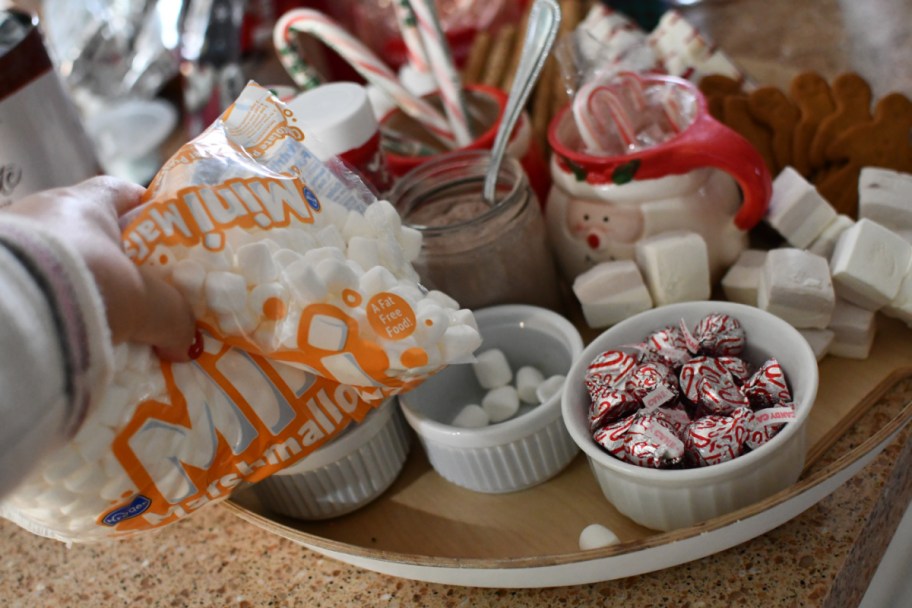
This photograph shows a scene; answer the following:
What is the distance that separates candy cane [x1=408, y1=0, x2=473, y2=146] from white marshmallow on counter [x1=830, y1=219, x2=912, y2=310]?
33 cm

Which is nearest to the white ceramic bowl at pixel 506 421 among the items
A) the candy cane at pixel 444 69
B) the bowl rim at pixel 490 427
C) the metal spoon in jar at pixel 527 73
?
the bowl rim at pixel 490 427

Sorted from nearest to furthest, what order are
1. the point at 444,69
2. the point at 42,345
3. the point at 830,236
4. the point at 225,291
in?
the point at 42,345 → the point at 225,291 → the point at 830,236 → the point at 444,69

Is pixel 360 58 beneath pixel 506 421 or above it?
above

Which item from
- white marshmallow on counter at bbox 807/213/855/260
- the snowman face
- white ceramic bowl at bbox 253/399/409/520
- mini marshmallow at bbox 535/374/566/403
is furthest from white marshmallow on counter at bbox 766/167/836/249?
white ceramic bowl at bbox 253/399/409/520

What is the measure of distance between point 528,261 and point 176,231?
0.98 ft

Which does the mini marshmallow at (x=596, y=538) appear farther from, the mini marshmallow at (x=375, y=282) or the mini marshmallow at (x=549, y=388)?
the mini marshmallow at (x=375, y=282)

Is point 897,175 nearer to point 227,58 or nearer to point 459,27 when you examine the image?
point 459,27

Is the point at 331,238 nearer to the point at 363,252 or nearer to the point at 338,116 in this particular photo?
the point at 363,252

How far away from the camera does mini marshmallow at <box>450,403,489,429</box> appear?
60 cm

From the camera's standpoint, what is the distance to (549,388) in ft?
1.99

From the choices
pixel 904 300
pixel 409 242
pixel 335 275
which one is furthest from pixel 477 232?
pixel 904 300

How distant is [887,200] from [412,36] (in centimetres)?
44

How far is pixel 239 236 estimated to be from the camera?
1.50ft

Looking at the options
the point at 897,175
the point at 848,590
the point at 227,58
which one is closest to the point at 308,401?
the point at 848,590
